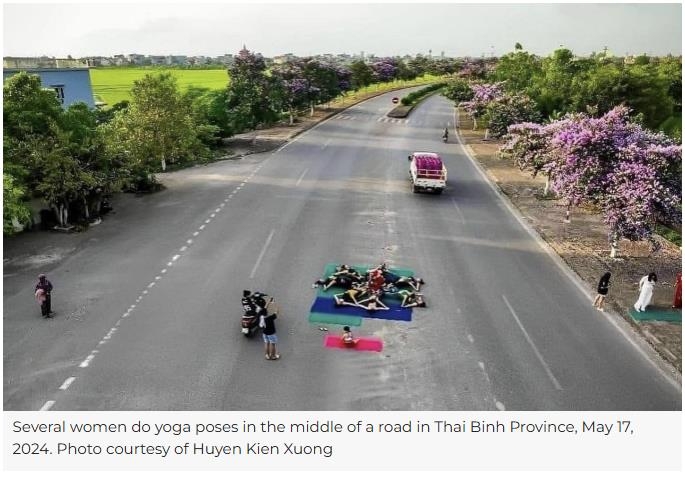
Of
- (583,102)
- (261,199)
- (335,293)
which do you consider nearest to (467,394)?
(335,293)

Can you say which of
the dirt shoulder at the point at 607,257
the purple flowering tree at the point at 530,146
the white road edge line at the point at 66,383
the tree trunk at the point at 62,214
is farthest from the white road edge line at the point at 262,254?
the purple flowering tree at the point at 530,146

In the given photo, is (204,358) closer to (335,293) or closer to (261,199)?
(335,293)

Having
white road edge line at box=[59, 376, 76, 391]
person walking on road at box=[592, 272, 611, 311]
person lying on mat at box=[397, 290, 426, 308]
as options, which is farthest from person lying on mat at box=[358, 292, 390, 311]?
white road edge line at box=[59, 376, 76, 391]

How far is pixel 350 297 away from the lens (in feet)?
52.4

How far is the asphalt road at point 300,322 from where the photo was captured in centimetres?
1185

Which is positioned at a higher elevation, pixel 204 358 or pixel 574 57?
pixel 574 57

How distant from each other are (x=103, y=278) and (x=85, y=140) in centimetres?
896

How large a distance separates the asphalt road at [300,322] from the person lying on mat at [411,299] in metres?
0.35

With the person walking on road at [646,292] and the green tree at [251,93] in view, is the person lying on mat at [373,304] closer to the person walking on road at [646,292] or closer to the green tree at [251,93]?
the person walking on road at [646,292]

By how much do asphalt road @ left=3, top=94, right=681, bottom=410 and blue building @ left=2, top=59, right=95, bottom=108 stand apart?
1742 centimetres

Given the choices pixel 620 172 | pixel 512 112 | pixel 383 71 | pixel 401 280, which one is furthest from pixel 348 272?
pixel 383 71

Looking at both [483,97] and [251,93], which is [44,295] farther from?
[483,97]

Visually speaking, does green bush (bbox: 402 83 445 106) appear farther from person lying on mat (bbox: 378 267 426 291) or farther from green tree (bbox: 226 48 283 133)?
person lying on mat (bbox: 378 267 426 291)

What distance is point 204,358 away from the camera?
1312 cm
